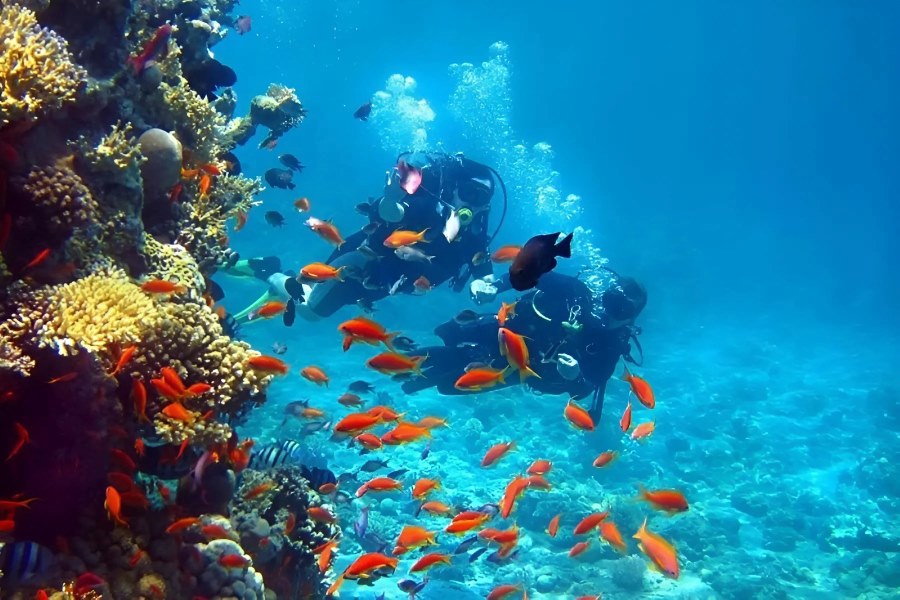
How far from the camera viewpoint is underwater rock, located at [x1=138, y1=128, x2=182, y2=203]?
423 centimetres

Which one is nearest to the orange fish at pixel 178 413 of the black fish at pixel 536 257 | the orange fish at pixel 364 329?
the orange fish at pixel 364 329

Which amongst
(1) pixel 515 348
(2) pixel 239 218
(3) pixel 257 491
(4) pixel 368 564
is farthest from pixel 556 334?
(3) pixel 257 491

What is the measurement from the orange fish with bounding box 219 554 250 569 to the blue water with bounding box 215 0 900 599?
626 centimetres

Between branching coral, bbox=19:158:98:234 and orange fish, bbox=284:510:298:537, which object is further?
orange fish, bbox=284:510:298:537

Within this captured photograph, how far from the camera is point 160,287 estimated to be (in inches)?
146

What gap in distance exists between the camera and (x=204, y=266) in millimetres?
5219

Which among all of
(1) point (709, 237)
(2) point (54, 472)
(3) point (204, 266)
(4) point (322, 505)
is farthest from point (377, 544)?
(1) point (709, 237)

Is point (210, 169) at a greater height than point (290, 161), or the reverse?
point (290, 161)

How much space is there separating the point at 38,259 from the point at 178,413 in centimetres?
121

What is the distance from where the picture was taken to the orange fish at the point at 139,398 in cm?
312

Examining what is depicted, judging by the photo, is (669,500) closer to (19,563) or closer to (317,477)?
(317,477)

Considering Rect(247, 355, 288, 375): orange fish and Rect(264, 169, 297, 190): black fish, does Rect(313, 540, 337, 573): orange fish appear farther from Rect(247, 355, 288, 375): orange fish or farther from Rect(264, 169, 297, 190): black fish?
Rect(264, 169, 297, 190): black fish

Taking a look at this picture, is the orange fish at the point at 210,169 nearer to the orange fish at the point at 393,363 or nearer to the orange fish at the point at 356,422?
the orange fish at the point at 393,363

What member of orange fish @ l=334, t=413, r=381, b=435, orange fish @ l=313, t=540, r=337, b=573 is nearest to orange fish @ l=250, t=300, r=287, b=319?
orange fish @ l=334, t=413, r=381, b=435
